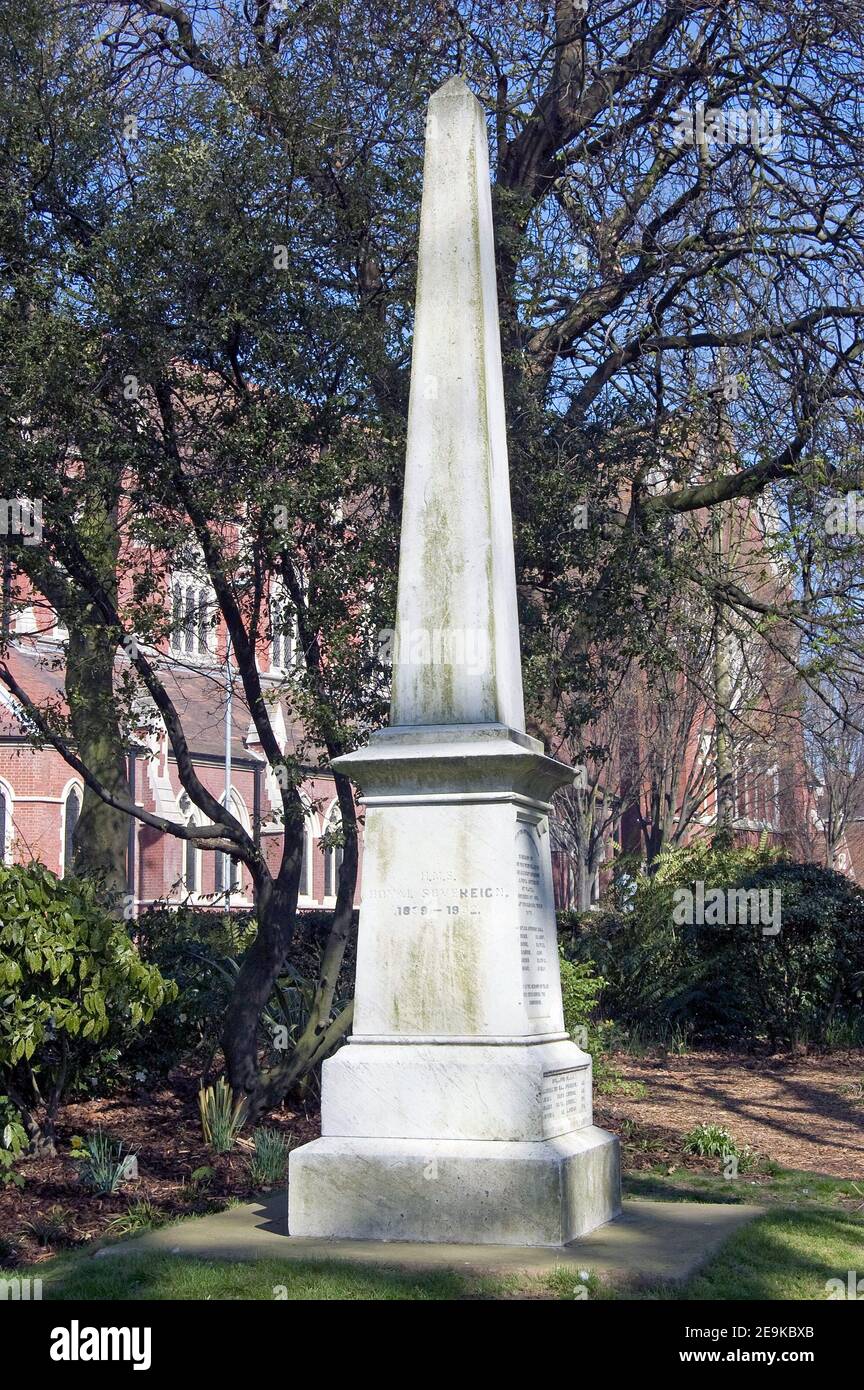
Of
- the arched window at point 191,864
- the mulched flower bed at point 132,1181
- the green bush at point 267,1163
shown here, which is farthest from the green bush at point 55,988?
the arched window at point 191,864

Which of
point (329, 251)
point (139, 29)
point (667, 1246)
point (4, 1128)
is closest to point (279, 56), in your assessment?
point (329, 251)

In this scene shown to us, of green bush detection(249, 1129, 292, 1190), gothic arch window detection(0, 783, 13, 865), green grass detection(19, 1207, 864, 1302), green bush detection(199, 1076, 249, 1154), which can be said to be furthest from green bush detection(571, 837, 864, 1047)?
gothic arch window detection(0, 783, 13, 865)

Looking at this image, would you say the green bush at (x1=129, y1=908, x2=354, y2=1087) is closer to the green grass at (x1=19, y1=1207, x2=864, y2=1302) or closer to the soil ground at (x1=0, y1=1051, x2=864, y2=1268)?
the soil ground at (x1=0, y1=1051, x2=864, y2=1268)

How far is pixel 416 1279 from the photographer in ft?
20.4

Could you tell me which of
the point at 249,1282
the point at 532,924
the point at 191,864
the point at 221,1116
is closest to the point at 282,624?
the point at 221,1116

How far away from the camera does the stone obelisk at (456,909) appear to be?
699 centimetres

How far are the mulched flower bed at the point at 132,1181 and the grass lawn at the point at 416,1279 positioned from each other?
1113 mm

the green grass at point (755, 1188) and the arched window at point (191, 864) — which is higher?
the arched window at point (191, 864)

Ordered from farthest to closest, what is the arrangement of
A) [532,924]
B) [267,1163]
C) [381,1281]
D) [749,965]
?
[749,965] → [267,1163] → [532,924] → [381,1281]

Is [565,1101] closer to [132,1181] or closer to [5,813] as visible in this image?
[132,1181]

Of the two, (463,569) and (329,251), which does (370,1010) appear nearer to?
(463,569)

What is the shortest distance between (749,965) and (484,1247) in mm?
11770

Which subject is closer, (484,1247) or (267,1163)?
(484,1247)

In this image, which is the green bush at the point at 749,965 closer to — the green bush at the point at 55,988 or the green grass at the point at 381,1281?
the green bush at the point at 55,988
